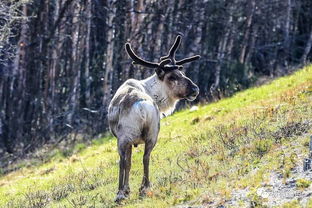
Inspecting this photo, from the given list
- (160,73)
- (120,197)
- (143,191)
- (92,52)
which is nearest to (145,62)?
(160,73)

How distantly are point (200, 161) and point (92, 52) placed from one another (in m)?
21.8

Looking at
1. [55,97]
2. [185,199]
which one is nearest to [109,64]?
[55,97]

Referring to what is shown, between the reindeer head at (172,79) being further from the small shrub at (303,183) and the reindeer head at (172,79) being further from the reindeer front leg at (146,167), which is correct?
the small shrub at (303,183)

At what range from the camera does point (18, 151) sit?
74.0 feet

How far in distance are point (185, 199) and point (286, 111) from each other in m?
4.66

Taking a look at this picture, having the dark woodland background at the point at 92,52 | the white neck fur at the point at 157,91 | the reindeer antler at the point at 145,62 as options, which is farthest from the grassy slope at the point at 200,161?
the dark woodland background at the point at 92,52

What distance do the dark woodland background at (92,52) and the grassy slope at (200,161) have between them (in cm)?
309

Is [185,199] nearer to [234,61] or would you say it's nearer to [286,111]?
[286,111]

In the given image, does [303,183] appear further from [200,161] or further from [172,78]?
[172,78]

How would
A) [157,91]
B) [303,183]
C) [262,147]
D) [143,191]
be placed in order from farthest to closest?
1. [157,91]
2. [262,147]
3. [143,191]
4. [303,183]

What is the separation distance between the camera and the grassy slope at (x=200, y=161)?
10.3m

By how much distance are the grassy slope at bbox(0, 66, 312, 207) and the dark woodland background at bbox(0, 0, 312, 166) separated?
309cm

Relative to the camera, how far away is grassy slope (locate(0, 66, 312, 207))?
10338mm

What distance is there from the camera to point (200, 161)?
1195 centimetres
